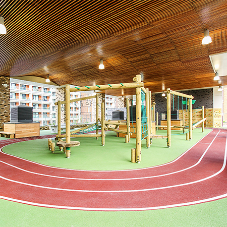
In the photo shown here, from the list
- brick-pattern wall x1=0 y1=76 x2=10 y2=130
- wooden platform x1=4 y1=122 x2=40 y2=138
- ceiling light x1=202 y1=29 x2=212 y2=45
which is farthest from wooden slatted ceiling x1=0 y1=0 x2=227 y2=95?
wooden platform x1=4 y1=122 x2=40 y2=138

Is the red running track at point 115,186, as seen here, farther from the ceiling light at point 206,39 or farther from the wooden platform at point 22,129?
the wooden platform at point 22,129

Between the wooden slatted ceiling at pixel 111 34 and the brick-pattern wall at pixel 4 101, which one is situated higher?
the wooden slatted ceiling at pixel 111 34

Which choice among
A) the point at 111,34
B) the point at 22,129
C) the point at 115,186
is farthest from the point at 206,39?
the point at 22,129

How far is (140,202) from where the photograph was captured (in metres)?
2.16

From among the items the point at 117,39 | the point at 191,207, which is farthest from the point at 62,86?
the point at 191,207

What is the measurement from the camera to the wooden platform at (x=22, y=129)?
935 cm

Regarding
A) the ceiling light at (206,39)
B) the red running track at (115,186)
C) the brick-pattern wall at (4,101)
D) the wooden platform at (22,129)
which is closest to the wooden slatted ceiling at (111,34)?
the ceiling light at (206,39)

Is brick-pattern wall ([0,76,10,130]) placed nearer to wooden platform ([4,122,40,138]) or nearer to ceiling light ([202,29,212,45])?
wooden platform ([4,122,40,138])

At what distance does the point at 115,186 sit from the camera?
2670mm

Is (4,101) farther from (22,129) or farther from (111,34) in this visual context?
(111,34)

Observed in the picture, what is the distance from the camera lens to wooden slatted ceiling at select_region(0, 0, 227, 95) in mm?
3807

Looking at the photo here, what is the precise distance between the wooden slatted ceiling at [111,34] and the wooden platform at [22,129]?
324 cm

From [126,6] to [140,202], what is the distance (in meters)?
4.04

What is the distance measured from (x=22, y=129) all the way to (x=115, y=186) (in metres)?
8.90
